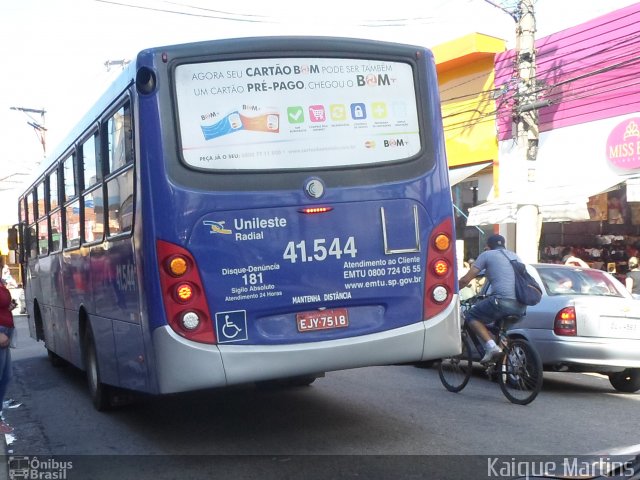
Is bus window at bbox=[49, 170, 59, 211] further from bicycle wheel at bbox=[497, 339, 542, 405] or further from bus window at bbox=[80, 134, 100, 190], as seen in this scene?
bicycle wheel at bbox=[497, 339, 542, 405]

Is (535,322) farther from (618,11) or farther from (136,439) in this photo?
(618,11)

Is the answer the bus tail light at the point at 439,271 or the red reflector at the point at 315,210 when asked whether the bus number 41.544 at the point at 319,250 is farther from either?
the bus tail light at the point at 439,271

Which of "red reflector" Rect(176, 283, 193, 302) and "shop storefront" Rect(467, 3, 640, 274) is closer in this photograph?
"red reflector" Rect(176, 283, 193, 302)

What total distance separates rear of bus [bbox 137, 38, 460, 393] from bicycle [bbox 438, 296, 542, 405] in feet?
5.69

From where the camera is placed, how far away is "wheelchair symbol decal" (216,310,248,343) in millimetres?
5270

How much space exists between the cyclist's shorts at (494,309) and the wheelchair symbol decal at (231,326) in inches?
140

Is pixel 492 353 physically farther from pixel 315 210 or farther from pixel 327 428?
pixel 315 210

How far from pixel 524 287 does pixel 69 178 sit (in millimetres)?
5210

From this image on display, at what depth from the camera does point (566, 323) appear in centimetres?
831

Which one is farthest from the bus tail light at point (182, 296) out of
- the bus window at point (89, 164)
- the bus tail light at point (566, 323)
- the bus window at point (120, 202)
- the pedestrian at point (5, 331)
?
the bus tail light at point (566, 323)

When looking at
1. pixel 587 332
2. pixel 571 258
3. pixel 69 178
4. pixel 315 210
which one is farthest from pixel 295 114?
pixel 571 258

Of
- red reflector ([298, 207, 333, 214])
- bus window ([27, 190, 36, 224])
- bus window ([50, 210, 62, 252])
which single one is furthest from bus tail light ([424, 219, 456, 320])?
bus window ([27, 190, 36, 224])

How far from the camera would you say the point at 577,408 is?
24.4 ft

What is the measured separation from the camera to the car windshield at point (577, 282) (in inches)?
349
